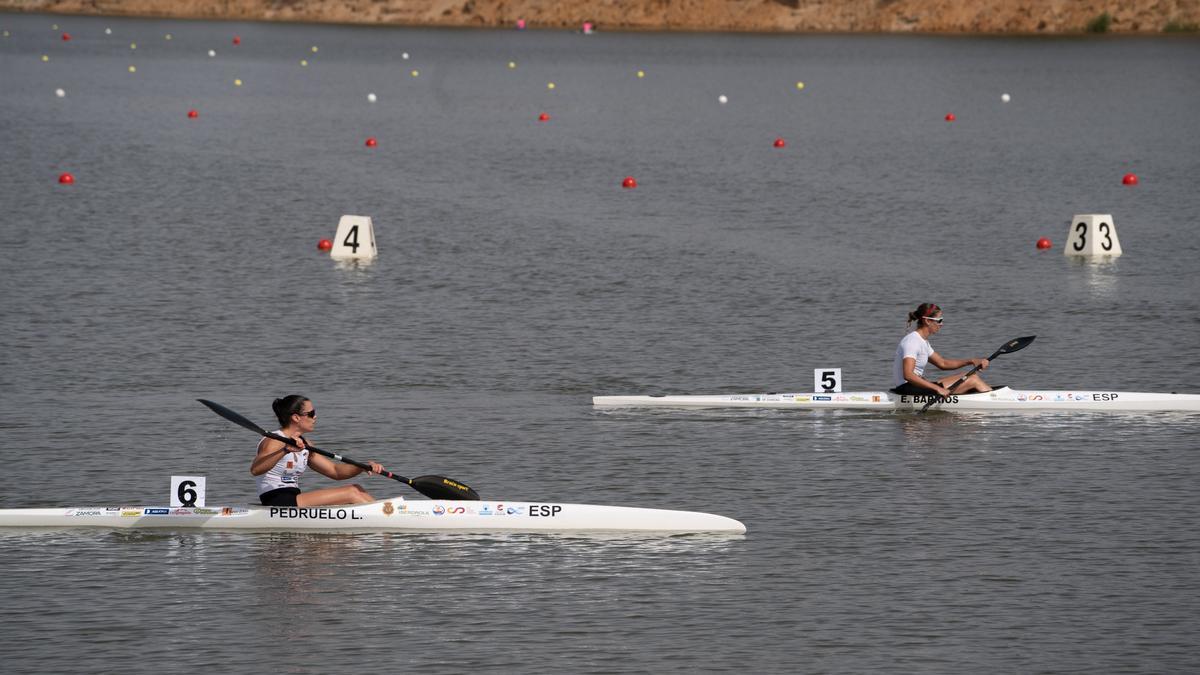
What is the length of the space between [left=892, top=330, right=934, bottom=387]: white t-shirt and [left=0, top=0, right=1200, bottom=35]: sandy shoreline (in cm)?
10847

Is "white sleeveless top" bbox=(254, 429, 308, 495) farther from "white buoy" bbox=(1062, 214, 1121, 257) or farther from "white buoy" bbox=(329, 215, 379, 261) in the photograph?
"white buoy" bbox=(1062, 214, 1121, 257)

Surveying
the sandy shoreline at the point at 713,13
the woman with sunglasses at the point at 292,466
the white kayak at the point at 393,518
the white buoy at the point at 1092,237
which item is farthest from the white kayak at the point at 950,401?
the sandy shoreline at the point at 713,13

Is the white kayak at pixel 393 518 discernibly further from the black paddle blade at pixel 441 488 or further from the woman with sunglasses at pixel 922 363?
the woman with sunglasses at pixel 922 363

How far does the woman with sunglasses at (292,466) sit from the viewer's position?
1950 centimetres

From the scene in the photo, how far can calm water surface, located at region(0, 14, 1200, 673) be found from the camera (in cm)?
1686

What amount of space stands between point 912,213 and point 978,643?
1269 inches

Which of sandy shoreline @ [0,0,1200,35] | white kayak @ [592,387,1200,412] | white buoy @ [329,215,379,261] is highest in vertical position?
sandy shoreline @ [0,0,1200,35]

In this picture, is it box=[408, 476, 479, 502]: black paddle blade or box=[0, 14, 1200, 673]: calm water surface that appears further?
box=[408, 476, 479, 502]: black paddle blade

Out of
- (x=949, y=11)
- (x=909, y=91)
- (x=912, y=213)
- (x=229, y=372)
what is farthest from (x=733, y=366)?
(x=949, y=11)

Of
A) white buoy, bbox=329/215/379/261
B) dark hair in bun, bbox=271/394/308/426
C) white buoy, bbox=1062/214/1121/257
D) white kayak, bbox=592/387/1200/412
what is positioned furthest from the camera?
white buoy, bbox=1062/214/1121/257

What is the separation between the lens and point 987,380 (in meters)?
28.2

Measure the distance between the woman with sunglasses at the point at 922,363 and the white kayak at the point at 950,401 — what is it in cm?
11

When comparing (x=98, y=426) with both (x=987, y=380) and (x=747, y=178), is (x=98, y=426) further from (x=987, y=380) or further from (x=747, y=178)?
(x=747, y=178)

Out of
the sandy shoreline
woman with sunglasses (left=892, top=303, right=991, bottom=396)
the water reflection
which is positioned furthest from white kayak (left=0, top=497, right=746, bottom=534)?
the sandy shoreline
